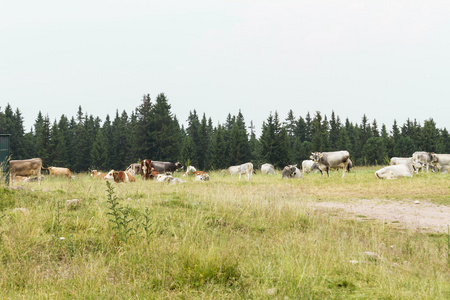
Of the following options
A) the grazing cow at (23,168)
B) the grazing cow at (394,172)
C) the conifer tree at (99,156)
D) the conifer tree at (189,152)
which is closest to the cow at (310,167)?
the grazing cow at (394,172)

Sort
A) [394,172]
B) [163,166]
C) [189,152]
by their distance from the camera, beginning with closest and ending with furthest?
[394,172] → [163,166] → [189,152]

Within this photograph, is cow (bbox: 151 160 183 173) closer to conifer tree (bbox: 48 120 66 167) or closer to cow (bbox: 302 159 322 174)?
cow (bbox: 302 159 322 174)

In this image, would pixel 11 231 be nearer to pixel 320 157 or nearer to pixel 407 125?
pixel 320 157

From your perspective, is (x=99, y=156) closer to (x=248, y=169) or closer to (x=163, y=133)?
(x=163, y=133)

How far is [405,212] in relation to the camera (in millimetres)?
9594

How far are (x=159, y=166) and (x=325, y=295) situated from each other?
24418mm

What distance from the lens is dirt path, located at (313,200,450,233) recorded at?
7880 millimetres

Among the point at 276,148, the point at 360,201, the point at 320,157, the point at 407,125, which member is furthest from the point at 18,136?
the point at 407,125

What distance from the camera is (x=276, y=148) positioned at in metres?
49.5

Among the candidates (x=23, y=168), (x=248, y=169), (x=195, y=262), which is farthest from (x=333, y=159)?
(x=195, y=262)

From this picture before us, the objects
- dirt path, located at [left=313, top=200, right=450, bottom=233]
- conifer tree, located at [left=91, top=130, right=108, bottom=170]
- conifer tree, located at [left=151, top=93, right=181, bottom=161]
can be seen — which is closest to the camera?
dirt path, located at [left=313, top=200, right=450, bottom=233]

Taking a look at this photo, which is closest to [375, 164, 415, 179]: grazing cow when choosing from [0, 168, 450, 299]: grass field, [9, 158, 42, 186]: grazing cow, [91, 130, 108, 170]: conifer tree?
[0, 168, 450, 299]: grass field

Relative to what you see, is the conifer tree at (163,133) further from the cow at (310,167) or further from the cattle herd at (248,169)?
the cow at (310,167)

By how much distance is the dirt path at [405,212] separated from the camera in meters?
7.88
